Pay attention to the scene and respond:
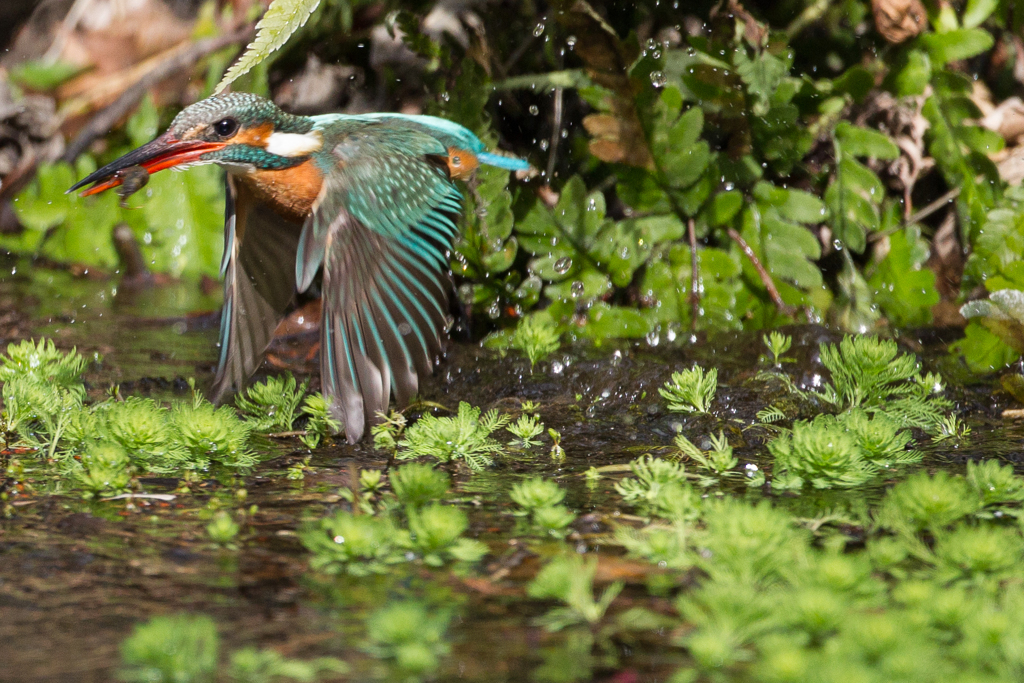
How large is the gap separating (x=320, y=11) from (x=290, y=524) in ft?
10.7

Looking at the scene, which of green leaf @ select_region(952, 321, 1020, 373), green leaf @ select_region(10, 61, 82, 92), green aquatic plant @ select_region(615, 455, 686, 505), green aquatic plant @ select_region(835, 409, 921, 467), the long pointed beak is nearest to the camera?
green aquatic plant @ select_region(615, 455, 686, 505)

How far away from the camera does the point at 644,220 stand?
13.2 ft

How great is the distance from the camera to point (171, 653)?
1.43m

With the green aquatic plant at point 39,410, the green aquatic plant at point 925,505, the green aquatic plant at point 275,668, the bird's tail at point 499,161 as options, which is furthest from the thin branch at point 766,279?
the green aquatic plant at point 275,668

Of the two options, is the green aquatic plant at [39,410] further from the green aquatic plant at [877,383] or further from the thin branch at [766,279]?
the thin branch at [766,279]

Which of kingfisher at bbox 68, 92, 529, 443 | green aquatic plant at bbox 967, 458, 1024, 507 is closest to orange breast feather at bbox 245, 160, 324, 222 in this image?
kingfisher at bbox 68, 92, 529, 443

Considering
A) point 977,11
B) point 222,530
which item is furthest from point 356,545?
point 977,11

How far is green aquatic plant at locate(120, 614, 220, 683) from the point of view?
1424mm

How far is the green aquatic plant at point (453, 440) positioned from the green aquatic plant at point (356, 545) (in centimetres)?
53

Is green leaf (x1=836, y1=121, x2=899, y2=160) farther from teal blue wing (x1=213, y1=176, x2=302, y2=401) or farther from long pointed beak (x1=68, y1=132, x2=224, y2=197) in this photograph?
long pointed beak (x1=68, y1=132, x2=224, y2=197)

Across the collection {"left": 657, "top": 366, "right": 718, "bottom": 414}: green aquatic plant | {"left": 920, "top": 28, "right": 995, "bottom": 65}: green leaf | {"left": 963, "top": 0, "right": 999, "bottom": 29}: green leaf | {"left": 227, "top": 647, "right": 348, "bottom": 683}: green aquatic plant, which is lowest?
{"left": 227, "top": 647, "right": 348, "bottom": 683}: green aquatic plant

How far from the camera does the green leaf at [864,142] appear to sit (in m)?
4.01

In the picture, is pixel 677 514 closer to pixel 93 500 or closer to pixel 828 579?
pixel 828 579

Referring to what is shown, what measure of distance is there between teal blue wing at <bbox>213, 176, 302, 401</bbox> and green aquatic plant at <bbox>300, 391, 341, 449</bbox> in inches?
19.9
